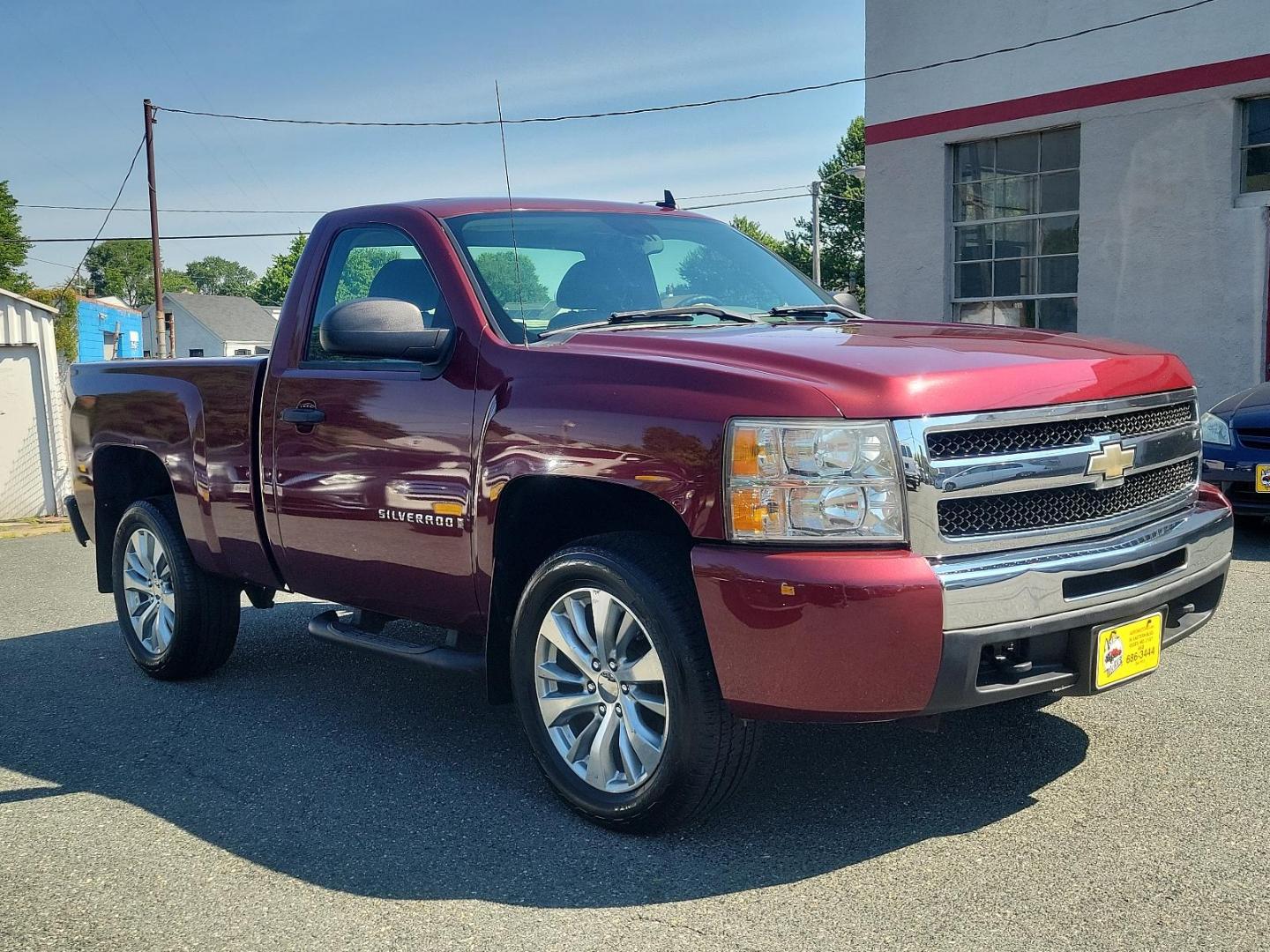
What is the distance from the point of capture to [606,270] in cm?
471

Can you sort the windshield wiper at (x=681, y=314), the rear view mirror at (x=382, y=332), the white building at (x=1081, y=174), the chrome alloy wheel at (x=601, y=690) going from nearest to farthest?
the chrome alloy wheel at (x=601, y=690)
the rear view mirror at (x=382, y=332)
the windshield wiper at (x=681, y=314)
the white building at (x=1081, y=174)

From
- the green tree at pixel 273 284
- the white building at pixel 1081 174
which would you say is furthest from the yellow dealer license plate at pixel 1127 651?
the green tree at pixel 273 284

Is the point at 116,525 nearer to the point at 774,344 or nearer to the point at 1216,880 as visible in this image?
the point at 774,344

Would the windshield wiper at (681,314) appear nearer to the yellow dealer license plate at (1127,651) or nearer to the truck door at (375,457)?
the truck door at (375,457)

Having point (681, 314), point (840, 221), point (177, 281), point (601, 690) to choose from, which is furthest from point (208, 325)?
point (177, 281)

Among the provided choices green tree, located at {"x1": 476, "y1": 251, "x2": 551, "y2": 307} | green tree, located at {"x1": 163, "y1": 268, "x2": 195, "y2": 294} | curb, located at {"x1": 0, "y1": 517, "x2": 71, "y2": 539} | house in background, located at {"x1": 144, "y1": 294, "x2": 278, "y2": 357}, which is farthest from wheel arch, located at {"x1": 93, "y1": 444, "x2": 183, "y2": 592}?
green tree, located at {"x1": 163, "y1": 268, "x2": 195, "y2": 294}

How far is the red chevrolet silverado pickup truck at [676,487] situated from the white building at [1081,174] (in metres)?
9.42

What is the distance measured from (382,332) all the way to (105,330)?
195 ft

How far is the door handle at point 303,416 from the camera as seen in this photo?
4668mm

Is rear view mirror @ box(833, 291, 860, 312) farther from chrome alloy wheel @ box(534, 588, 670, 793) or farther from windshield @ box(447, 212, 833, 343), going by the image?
chrome alloy wheel @ box(534, 588, 670, 793)

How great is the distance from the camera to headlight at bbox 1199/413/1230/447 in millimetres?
8234

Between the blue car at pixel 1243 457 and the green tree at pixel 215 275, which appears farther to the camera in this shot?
the green tree at pixel 215 275

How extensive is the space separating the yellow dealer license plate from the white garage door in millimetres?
16259

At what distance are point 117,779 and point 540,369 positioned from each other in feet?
6.95
